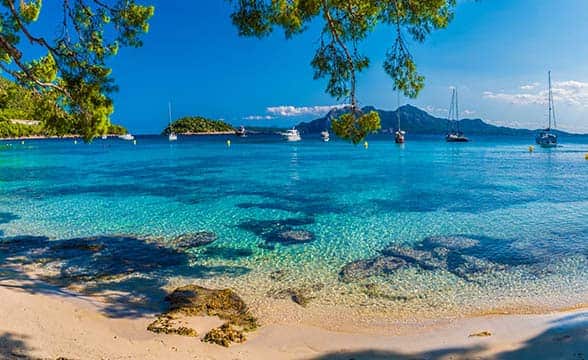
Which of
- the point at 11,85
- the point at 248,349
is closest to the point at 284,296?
the point at 248,349

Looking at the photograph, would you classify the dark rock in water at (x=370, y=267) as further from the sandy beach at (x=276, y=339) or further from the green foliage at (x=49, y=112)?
the green foliage at (x=49, y=112)

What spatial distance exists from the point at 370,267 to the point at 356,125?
13.4ft

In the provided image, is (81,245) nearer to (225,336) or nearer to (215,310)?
(215,310)

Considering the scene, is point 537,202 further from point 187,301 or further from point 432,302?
point 187,301

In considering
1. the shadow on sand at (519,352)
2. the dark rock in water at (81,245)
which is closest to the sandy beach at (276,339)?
the shadow on sand at (519,352)

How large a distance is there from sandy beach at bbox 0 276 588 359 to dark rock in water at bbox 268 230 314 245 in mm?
6228

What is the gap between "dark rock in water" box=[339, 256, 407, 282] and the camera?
1052 cm

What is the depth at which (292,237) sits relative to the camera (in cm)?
1438

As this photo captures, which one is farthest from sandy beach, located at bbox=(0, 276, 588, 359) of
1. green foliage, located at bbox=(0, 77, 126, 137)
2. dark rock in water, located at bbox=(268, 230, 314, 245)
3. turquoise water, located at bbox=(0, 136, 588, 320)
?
dark rock in water, located at bbox=(268, 230, 314, 245)

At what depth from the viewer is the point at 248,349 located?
6.57 meters

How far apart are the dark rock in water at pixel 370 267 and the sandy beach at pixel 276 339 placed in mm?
2913

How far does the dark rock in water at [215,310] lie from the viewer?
6.99 m

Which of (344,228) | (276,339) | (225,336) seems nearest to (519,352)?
(276,339)

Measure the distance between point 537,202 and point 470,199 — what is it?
351cm
